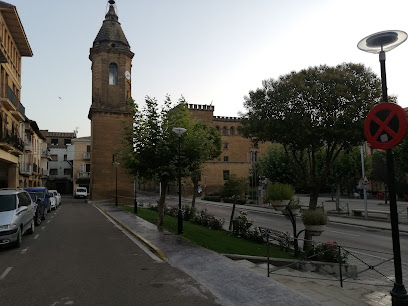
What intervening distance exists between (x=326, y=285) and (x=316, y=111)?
7395 millimetres

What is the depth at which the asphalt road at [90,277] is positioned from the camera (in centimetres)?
627

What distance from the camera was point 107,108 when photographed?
4347cm

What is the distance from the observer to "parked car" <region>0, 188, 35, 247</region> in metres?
10.5

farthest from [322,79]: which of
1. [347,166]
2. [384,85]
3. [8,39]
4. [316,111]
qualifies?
[8,39]

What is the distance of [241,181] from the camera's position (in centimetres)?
1912

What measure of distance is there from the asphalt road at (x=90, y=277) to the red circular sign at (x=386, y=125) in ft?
13.1

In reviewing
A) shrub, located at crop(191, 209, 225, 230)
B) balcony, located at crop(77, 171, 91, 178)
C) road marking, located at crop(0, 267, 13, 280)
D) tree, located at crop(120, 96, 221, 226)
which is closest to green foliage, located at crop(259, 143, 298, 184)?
shrub, located at crop(191, 209, 225, 230)

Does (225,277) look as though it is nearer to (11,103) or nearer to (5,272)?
(5,272)

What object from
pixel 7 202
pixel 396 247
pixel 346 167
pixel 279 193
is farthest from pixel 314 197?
pixel 346 167

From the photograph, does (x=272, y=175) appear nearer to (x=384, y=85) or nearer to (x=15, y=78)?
(x=15, y=78)

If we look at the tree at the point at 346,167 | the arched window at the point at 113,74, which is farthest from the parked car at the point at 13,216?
the arched window at the point at 113,74

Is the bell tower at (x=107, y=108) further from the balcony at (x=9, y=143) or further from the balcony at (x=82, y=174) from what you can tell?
the balcony at (x=82, y=174)

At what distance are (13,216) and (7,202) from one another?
1198mm

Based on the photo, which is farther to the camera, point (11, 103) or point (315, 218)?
point (11, 103)
